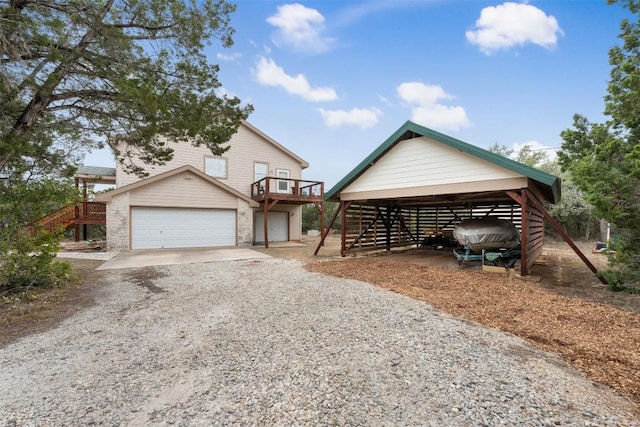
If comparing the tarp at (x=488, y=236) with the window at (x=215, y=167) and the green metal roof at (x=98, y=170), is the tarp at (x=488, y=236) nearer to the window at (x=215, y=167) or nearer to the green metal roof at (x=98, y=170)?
the window at (x=215, y=167)

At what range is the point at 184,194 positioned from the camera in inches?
550

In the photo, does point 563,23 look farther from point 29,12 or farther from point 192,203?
point 192,203

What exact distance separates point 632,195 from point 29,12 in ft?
35.2

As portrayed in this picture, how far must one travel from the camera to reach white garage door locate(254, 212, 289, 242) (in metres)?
17.6

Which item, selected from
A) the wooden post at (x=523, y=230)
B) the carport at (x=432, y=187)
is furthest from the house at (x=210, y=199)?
the wooden post at (x=523, y=230)

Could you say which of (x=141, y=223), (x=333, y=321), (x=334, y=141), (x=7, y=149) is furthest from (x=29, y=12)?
(x=334, y=141)

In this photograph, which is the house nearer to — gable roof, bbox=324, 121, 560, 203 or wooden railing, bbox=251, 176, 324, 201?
wooden railing, bbox=251, 176, 324, 201

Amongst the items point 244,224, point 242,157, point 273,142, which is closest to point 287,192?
point 273,142

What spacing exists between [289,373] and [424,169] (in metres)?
7.54

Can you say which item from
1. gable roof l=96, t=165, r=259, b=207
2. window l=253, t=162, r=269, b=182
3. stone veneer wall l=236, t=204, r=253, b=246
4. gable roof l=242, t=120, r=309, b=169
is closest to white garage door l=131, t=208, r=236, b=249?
stone veneer wall l=236, t=204, r=253, b=246

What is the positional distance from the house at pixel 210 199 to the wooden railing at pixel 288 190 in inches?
2.2

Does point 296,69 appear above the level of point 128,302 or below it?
above

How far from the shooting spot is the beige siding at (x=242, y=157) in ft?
50.9

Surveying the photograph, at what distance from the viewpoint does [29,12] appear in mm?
4676
